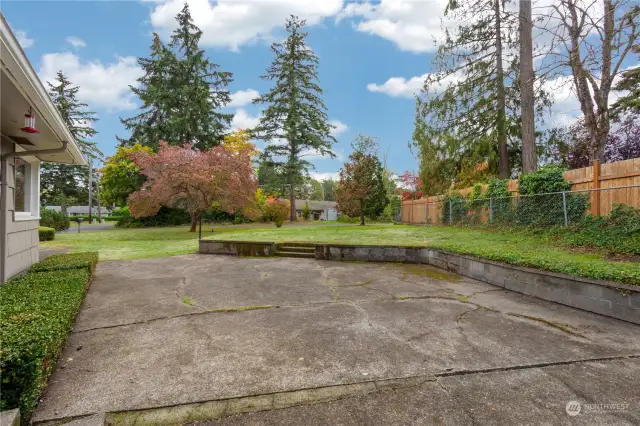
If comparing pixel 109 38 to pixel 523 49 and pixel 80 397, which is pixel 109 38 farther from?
pixel 523 49

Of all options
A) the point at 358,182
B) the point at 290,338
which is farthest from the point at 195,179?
the point at 290,338

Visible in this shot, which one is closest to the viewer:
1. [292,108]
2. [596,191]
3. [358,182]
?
[596,191]

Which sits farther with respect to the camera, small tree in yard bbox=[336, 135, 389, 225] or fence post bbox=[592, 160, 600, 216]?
small tree in yard bbox=[336, 135, 389, 225]

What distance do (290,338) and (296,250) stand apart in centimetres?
560

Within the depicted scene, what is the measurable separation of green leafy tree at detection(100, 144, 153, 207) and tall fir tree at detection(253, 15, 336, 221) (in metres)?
9.93

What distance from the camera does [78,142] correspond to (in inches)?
1195

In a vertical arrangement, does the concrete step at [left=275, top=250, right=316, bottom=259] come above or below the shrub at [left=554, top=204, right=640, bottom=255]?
below

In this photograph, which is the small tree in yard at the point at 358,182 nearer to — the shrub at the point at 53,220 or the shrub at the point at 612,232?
the shrub at the point at 612,232

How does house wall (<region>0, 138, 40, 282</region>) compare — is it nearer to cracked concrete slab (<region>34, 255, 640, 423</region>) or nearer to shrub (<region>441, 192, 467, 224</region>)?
cracked concrete slab (<region>34, 255, 640, 423</region>)

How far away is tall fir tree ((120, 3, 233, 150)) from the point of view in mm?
25422

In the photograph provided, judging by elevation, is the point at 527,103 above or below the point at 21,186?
above

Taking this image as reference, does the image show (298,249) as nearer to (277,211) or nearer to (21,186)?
(21,186)

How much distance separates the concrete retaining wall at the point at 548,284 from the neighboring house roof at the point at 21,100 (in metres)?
6.09

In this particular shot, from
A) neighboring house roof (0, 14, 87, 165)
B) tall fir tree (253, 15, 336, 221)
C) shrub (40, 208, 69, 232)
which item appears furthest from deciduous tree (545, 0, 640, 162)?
shrub (40, 208, 69, 232)
